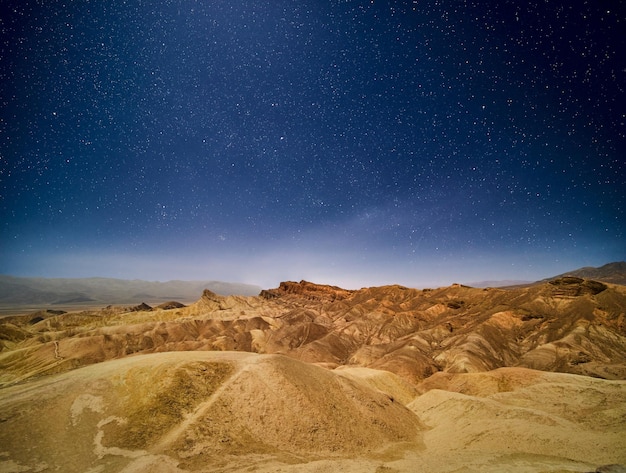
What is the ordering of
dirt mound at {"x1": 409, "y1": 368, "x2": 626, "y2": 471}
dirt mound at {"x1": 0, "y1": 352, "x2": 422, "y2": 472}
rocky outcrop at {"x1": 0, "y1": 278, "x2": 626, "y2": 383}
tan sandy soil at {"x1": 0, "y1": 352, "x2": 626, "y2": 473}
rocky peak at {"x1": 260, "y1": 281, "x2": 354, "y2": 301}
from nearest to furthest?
dirt mound at {"x1": 409, "y1": 368, "x2": 626, "y2": 471} → tan sandy soil at {"x1": 0, "y1": 352, "x2": 626, "y2": 473} → dirt mound at {"x1": 0, "y1": 352, "x2": 422, "y2": 472} → rocky outcrop at {"x1": 0, "y1": 278, "x2": 626, "y2": 383} → rocky peak at {"x1": 260, "y1": 281, "x2": 354, "y2": 301}

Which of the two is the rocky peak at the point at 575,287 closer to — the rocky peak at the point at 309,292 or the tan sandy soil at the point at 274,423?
the tan sandy soil at the point at 274,423

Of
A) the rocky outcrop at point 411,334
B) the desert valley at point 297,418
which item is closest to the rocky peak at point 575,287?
the rocky outcrop at point 411,334

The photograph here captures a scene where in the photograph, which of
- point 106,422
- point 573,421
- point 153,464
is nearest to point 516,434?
point 573,421

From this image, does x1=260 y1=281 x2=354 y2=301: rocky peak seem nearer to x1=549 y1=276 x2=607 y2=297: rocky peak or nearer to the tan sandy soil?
x1=549 y1=276 x2=607 y2=297: rocky peak

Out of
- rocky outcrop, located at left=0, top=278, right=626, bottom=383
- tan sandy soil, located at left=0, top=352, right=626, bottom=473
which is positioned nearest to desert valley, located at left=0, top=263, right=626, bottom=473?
tan sandy soil, located at left=0, top=352, right=626, bottom=473

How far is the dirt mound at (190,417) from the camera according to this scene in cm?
2044

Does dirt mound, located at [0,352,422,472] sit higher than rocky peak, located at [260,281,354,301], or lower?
lower

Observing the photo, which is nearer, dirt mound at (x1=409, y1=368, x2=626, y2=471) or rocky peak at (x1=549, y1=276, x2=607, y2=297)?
dirt mound at (x1=409, y1=368, x2=626, y2=471)

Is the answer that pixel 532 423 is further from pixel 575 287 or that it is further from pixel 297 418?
pixel 575 287

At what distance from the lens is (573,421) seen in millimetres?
23500

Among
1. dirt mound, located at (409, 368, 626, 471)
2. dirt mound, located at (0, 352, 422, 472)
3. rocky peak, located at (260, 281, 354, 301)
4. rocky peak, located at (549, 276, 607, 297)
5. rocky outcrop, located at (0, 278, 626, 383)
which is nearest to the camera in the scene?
dirt mound, located at (409, 368, 626, 471)

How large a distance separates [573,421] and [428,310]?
70.0 metres

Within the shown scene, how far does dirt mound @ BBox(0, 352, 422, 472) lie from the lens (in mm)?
20438

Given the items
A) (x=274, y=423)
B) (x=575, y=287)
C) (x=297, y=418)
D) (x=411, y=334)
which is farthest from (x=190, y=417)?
(x=575, y=287)
